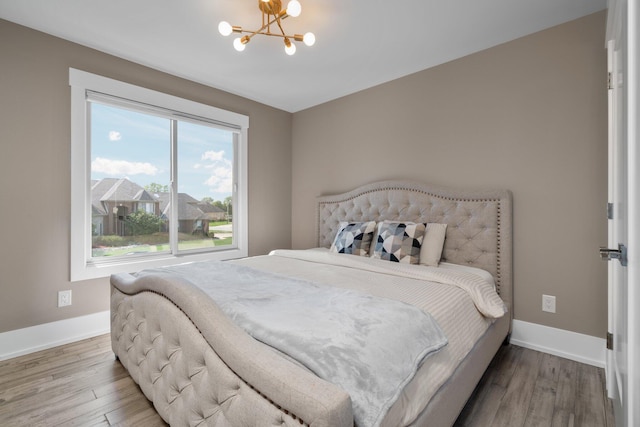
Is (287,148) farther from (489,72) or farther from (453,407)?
(453,407)

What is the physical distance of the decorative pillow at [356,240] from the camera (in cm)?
274

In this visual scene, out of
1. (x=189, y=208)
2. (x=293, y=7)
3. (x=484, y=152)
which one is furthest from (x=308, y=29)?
(x=189, y=208)

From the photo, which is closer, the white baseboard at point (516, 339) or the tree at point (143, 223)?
the white baseboard at point (516, 339)

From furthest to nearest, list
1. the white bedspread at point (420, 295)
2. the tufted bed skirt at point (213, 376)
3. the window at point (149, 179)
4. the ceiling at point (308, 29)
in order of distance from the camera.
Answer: the window at point (149, 179)
the ceiling at point (308, 29)
the white bedspread at point (420, 295)
the tufted bed skirt at point (213, 376)

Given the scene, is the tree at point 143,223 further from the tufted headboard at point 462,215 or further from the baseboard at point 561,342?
the baseboard at point 561,342

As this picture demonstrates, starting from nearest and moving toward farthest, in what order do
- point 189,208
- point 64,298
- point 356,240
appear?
point 64,298
point 356,240
point 189,208

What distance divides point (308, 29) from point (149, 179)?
2.03 m

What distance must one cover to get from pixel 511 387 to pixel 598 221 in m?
1.25

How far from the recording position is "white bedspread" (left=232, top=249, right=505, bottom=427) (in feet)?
3.51

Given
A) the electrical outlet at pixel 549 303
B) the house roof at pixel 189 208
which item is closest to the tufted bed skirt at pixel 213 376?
the house roof at pixel 189 208

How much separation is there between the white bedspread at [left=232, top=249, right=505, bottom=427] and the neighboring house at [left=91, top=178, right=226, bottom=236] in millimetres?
1136

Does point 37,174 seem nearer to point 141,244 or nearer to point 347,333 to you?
point 141,244

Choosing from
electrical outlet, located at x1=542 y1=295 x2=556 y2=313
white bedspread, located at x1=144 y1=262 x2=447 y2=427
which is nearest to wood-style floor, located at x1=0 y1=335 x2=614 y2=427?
electrical outlet, located at x1=542 y1=295 x2=556 y2=313

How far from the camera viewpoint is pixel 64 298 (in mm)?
2418
